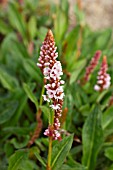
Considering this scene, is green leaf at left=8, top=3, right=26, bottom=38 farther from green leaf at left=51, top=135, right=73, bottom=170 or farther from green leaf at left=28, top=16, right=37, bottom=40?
green leaf at left=51, top=135, right=73, bottom=170

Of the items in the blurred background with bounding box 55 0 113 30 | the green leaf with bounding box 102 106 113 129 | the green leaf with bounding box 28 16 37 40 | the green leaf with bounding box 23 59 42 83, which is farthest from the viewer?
the blurred background with bounding box 55 0 113 30

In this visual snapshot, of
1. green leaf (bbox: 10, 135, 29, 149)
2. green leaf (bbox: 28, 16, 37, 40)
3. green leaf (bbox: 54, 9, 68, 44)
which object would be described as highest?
green leaf (bbox: 28, 16, 37, 40)

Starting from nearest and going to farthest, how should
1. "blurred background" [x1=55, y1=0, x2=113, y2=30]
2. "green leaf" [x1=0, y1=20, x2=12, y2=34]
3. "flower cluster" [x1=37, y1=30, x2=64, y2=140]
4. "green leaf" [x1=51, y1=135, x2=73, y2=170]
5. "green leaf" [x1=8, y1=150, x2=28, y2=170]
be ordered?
"flower cluster" [x1=37, y1=30, x2=64, y2=140] → "green leaf" [x1=51, y1=135, x2=73, y2=170] → "green leaf" [x1=8, y1=150, x2=28, y2=170] → "green leaf" [x1=0, y1=20, x2=12, y2=34] → "blurred background" [x1=55, y1=0, x2=113, y2=30]

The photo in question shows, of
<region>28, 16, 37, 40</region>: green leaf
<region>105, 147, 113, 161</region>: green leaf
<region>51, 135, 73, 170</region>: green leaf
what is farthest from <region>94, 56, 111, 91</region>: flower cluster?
<region>28, 16, 37, 40</region>: green leaf

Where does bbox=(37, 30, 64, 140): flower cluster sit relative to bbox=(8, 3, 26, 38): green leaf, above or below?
below

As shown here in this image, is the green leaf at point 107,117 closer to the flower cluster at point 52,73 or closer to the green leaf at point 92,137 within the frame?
the green leaf at point 92,137

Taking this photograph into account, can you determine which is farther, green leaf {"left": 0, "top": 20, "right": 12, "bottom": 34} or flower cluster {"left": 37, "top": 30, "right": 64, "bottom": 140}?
green leaf {"left": 0, "top": 20, "right": 12, "bottom": 34}

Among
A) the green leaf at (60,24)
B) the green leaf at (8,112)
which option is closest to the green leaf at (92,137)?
the green leaf at (8,112)
